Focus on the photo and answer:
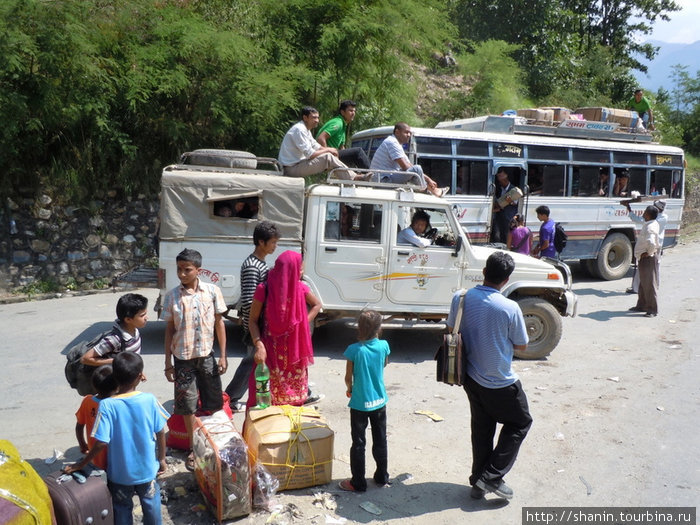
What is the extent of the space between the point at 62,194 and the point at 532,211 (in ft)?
28.0

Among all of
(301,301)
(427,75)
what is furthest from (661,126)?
(301,301)

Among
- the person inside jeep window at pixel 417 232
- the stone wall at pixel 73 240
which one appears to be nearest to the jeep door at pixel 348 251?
the person inside jeep window at pixel 417 232

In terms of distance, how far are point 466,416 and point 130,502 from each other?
3.24m

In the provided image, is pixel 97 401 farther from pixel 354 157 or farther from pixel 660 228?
pixel 660 228

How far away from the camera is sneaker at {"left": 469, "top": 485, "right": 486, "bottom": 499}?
13.8 ft

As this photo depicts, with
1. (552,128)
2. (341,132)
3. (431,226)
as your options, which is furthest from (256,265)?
(552,128)

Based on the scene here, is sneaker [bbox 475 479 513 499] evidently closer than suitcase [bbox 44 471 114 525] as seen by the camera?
No

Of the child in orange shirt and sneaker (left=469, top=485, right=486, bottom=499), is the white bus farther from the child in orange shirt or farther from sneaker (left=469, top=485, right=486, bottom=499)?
the child in orange shirt

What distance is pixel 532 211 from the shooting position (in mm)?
11930

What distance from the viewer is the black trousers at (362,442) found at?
416 cm

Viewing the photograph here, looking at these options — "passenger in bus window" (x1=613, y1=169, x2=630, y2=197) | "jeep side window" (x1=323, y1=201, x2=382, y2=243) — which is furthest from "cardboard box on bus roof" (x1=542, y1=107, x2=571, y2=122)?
"jeep side window" (x1=323, y1=201, x2=382, y2=243)

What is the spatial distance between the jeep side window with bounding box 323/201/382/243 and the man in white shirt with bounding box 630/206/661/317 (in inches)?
193

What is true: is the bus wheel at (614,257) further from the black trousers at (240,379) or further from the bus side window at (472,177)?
the black trousers at (240,379)

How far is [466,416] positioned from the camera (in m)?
5.78
